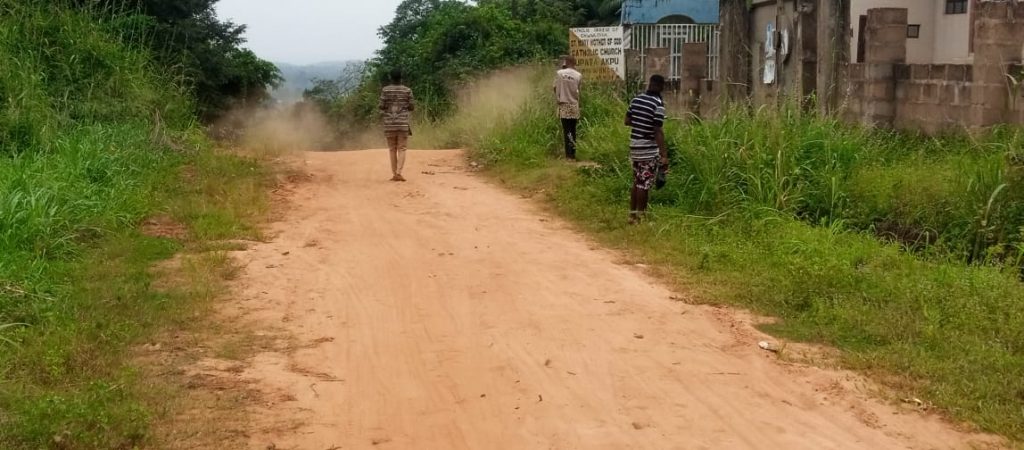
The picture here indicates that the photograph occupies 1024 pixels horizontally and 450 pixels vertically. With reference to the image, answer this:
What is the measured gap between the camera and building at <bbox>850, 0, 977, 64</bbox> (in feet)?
56.8

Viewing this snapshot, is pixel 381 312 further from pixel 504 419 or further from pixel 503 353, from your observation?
pixel 504 419

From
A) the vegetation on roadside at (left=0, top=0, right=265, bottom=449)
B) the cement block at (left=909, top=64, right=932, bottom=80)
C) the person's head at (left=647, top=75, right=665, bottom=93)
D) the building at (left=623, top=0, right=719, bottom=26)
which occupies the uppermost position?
the building at (left=623, top=0, right=719, bottom=26)

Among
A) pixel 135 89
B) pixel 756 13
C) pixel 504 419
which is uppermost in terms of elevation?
pixel 756 13

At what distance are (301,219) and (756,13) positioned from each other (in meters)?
12.6

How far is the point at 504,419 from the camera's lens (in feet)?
16.6

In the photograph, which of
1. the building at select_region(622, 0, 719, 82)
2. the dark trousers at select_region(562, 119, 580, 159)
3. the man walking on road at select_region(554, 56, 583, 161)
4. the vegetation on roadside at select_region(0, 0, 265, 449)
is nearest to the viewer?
the vegetation on roadside at select_region(0, 0, 265, 449)

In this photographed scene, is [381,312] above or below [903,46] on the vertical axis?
below

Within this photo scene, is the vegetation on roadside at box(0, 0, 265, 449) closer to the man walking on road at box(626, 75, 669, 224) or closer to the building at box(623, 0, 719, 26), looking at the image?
the man walking on road at box(626, 75, 669, 224)

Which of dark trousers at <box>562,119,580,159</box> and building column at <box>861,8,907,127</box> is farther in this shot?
dark trousers at <box>562,119,580,159</box>

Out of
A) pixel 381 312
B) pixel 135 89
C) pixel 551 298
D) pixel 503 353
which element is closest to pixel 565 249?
pixel 551 298

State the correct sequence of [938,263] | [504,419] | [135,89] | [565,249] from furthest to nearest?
1. [135,89]
2. [565,249]
3. [938,263]
4. [504,419]

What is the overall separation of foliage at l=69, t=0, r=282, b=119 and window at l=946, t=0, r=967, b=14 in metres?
13.1

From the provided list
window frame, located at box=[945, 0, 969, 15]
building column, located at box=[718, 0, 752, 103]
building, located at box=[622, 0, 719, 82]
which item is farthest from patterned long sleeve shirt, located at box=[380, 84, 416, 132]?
window frame, located at box=[945, 0, 969, 15]

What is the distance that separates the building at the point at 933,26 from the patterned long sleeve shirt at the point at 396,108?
311 inches
